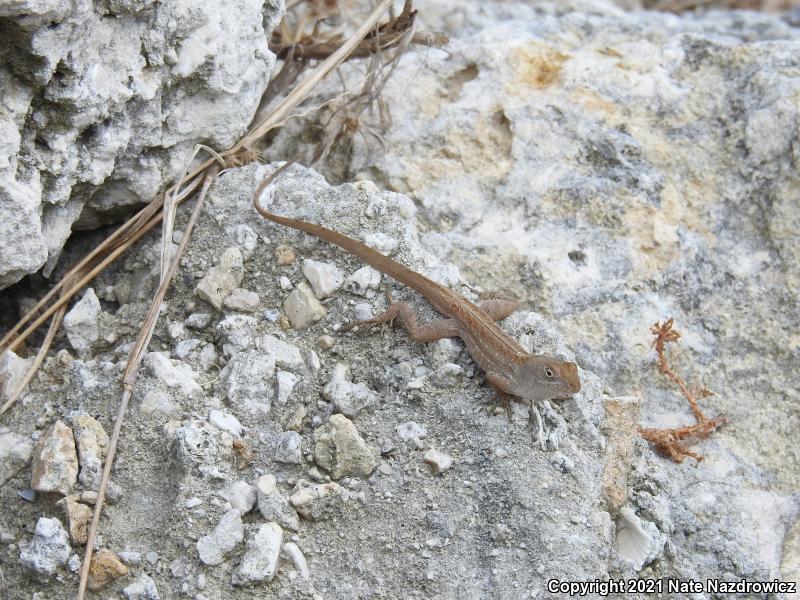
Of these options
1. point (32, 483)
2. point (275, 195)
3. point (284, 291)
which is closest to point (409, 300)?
point (284, 291)

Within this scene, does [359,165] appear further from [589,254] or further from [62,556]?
[62,556]

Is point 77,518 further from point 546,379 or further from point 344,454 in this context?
point 546,379

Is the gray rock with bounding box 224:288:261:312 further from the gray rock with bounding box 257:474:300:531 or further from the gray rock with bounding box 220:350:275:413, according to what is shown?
the gray rock with bounding box 257:474:300:531

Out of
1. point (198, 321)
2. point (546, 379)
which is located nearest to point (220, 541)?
point (198, 321)

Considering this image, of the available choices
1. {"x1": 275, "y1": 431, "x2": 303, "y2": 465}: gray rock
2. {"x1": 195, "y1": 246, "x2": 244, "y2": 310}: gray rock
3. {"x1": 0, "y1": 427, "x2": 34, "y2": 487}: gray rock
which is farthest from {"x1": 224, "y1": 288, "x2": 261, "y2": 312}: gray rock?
{"x1": 0, "y1": 427, "x2": 34, "y2": 487}: gray rock

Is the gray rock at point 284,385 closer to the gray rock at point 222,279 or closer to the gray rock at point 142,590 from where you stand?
the gray rock at point 222,279

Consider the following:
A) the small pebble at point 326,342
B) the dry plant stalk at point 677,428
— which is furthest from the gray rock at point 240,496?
the dry plant stalk at point 677,428

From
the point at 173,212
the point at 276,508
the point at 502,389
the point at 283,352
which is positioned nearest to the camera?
the point at 276,508
